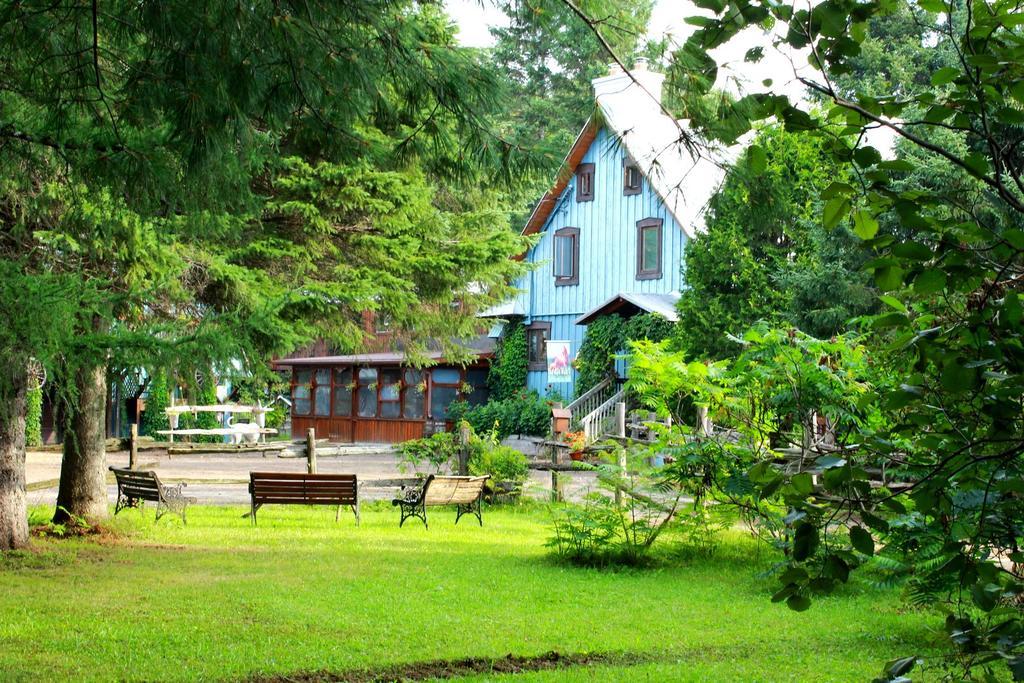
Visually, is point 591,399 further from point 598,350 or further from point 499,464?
point 499,464

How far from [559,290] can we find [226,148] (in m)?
29.8

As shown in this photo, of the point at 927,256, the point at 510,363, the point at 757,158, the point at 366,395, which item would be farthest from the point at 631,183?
the point at 927,256

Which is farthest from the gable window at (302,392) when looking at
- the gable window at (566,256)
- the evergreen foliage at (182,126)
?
the evergreen foliage at (182,126)

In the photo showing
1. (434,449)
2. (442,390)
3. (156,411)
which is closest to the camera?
(434,449)

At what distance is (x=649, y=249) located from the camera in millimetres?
32938

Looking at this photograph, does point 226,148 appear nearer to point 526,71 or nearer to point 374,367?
point 374,367

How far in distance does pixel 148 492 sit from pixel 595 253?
21262 millimetres

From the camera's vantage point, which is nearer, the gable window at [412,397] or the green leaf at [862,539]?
the green leaf at [862,539]

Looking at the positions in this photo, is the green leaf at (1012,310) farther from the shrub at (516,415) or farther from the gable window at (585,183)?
the gable window at (585,183)

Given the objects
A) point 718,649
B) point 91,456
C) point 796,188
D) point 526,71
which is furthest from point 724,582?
point 526,71

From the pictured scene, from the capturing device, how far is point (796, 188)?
2409cm

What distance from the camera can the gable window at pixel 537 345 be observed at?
1423 inches

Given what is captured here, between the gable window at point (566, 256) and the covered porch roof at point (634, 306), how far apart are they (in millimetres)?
2347

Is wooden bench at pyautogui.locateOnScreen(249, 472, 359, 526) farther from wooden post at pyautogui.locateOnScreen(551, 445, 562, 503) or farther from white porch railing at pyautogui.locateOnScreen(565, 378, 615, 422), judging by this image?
white porch railing at pyautogui.locateOnScreen(565, 378, 615, 422)
